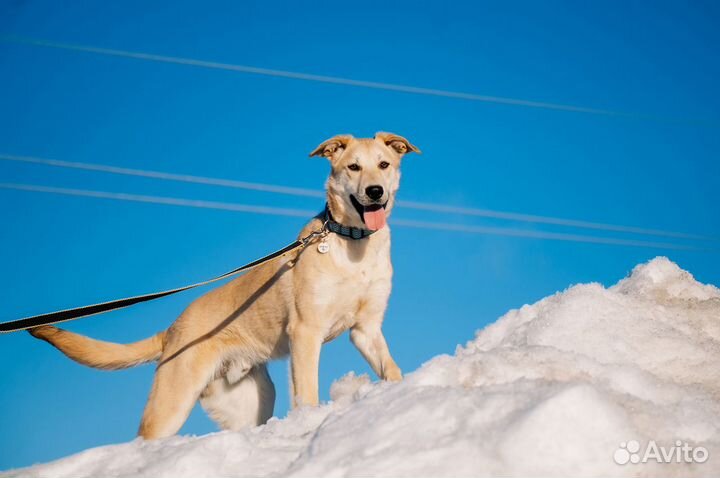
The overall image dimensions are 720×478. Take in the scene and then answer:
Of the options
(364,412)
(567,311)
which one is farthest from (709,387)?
(364,412)

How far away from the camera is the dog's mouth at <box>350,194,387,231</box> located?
6.23m

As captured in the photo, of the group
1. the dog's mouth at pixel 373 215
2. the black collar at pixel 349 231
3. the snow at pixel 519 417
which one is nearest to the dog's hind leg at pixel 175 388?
the black collar at pixel 349 231

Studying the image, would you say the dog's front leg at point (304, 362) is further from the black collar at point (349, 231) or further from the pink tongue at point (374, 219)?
the pink tongue at point (374, 219)

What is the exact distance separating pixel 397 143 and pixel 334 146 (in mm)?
644

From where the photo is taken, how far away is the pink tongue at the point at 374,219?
6.23 metres

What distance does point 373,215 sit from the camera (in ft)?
20.6

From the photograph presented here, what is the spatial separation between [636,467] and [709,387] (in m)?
1.33

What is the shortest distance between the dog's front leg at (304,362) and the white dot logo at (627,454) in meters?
3.57

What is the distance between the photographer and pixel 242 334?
6785mm

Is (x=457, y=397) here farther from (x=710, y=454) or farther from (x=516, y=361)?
(x=710, y=454)

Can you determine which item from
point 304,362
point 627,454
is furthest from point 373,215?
point 627,454

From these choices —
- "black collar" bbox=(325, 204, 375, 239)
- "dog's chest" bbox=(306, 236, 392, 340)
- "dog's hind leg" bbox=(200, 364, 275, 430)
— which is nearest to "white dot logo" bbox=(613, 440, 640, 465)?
"dog's chest" bbox=(306, 236, 392, 340)

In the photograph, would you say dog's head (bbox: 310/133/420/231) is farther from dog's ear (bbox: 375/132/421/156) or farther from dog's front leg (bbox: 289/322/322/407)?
dog's front leg (bbox: 289/322/322/407)

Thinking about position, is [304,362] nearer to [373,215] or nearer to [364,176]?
[373,215]
